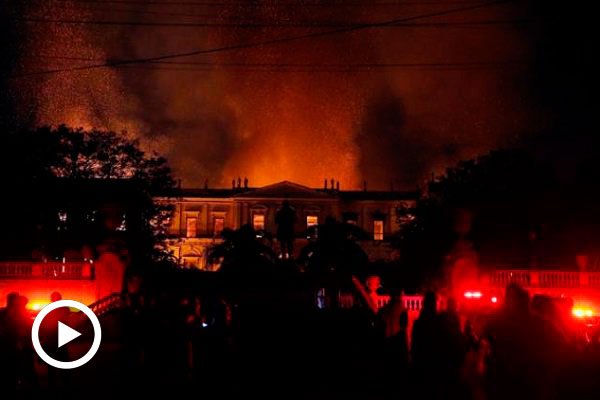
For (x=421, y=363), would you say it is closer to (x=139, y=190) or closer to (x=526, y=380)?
(x=526, y=380)

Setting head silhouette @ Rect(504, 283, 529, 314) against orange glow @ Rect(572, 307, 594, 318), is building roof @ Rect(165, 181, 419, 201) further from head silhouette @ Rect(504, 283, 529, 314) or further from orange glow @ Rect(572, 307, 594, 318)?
head silhouette @ Rect(504, 283, 529, 314)

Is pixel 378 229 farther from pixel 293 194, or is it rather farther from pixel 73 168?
pixel 73 168

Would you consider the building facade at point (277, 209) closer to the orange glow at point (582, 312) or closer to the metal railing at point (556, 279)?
the metal railing at point (556, 279)

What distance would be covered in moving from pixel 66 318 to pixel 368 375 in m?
7.38

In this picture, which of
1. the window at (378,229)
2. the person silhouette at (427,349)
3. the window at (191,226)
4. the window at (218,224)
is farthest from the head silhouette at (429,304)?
the window at (378,229)

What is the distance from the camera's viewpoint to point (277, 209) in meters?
85.9

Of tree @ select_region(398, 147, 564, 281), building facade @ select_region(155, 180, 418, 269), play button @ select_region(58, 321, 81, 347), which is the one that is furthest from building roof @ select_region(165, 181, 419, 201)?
play button @ select_region(58, 321, 81, 347)

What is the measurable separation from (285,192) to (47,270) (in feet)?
191

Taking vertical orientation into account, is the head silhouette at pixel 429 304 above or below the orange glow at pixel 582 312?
above

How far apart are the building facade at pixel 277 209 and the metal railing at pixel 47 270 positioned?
55.6 meters

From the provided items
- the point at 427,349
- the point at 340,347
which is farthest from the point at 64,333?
the point at 340,347

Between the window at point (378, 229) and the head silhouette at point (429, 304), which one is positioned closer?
the head silhouette at point (429, 304)

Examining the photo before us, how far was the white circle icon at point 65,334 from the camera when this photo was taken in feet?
31.3

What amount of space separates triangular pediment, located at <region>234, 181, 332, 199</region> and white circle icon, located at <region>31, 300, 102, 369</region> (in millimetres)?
75009
